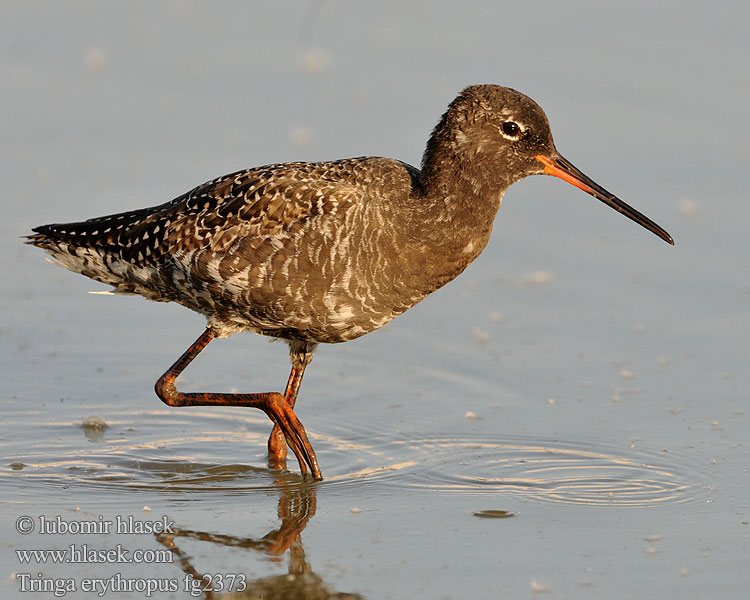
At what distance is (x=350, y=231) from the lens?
25.1ft

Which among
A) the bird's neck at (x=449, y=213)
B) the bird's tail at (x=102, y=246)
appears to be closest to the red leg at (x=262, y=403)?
the bird's tail at (x=102, y=246)

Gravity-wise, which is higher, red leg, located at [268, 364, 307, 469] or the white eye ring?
the white eye ring

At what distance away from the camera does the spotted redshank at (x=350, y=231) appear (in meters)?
7.69

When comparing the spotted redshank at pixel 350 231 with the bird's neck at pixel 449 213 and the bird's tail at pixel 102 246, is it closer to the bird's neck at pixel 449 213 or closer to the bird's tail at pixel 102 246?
the bird's neck at pixel 449 213

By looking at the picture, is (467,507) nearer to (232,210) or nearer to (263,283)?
(263,283)

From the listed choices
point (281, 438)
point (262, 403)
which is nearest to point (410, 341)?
point (281, 438)

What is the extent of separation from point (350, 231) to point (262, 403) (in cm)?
123

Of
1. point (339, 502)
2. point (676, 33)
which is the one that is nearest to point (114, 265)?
point (339, 502)

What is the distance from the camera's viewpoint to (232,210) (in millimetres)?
8016

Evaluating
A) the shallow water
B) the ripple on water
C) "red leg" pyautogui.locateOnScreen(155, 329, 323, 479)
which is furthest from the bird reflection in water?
the ripple on water

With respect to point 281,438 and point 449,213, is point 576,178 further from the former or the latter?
point 281,438

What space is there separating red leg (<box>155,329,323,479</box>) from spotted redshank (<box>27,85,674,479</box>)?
10 millimetres

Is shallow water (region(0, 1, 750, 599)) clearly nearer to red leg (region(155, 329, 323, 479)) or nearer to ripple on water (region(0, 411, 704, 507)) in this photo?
ripple on water (region(0, 411, 704, 507))

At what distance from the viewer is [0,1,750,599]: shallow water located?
6.86m
